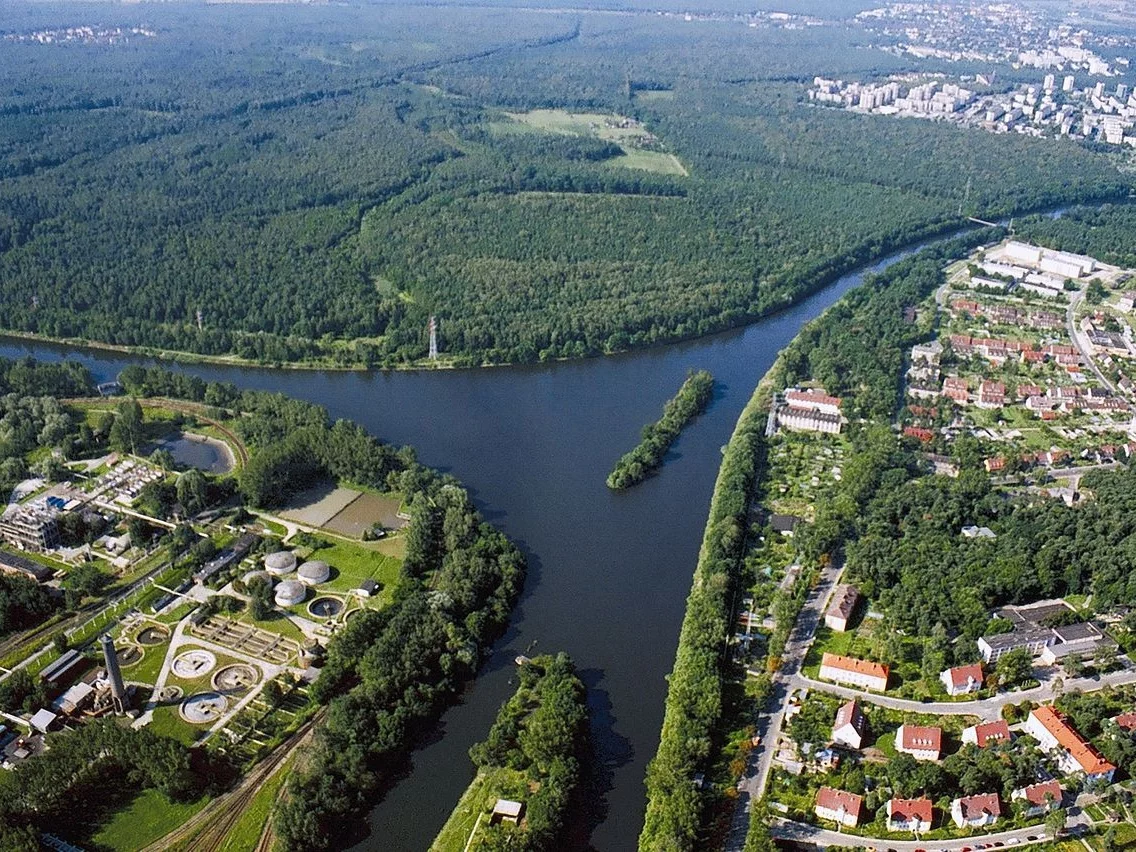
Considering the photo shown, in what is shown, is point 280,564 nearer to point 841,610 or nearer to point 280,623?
point 280,623

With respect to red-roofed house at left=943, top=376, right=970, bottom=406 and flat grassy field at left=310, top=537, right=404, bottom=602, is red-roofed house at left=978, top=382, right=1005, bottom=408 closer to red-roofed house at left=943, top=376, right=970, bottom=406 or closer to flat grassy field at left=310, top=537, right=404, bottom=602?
red-roofed house at left=943, top=376, right=970, bottom=406

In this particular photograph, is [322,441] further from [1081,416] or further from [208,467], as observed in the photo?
[1081,416]

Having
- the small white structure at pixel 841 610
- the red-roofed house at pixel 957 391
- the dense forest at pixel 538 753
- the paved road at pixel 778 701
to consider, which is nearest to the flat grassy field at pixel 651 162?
the red-roofed house at pixel 957 391

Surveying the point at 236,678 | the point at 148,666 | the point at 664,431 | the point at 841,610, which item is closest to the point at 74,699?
the point at 148,666

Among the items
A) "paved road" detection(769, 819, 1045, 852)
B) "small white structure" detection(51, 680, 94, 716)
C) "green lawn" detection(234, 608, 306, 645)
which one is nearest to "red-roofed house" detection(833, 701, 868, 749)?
"paved road" detection(769, 819, 1045, 852)

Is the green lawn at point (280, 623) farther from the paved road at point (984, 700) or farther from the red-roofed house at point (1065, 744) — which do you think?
the red-roofed house at point (1065, 744)
